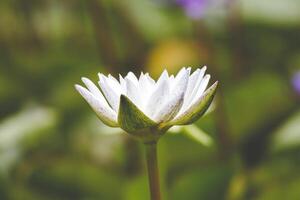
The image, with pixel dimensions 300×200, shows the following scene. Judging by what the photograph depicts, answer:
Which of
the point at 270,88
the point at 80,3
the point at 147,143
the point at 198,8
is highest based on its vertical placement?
the point at 80,3

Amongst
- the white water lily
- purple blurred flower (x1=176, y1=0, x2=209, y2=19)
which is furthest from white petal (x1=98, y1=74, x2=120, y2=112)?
purple blurred flower (x1=176, y1=0, x2=209, y2=19)

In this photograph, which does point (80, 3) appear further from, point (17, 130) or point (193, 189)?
point (193, 189)

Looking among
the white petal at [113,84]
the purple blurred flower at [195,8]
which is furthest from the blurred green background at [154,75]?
the white petal at [113,84]

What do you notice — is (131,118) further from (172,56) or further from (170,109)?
(172,56)

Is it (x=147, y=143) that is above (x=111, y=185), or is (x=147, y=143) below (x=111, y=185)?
below

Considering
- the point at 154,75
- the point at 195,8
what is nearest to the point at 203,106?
the point at 195,8

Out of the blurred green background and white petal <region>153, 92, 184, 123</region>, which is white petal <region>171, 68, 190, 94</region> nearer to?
white petal <region>153, 92, 184, 123</region>

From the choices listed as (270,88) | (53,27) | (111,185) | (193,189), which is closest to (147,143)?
(193,189)
